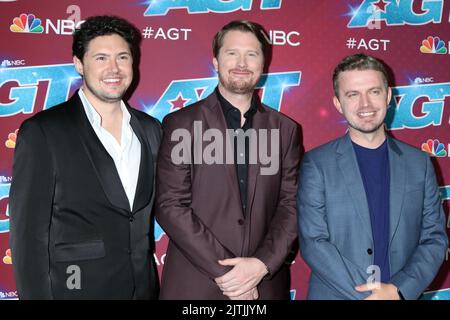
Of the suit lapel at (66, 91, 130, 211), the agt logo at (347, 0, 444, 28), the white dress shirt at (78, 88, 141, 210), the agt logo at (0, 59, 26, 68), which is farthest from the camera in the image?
the agt logo at (347, 0, 444, 28)

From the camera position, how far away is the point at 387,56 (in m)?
3.80

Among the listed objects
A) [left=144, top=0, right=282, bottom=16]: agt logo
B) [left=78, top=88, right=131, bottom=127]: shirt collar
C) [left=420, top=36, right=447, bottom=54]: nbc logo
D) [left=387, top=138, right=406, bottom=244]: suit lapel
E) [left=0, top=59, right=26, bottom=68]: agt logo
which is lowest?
[left=387, top=138, right=406, bottom=244]: suit lapel

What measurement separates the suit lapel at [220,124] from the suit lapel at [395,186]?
2.79ft

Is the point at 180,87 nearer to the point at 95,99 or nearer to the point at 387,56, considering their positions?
the point at 95,99

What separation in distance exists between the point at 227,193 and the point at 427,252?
1171 mm

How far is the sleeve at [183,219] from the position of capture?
2.69 m

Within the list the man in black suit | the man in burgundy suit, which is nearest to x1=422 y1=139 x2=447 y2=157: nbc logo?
the man in burgundy suit

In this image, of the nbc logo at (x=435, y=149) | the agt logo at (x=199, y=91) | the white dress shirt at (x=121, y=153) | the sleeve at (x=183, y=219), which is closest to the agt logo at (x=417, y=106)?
the nbc logo at (x=435, y=149)

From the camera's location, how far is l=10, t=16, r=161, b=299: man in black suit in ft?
8.35

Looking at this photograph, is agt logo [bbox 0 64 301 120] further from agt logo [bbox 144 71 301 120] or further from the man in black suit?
the man in black suit

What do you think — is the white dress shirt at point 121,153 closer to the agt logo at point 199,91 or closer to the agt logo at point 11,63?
the agt logo at point 199,91

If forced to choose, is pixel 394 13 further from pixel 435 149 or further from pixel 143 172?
pixel 143 172

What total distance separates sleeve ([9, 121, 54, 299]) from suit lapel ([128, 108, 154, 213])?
487 millimetres
